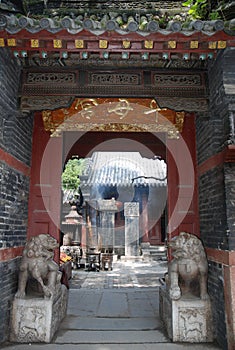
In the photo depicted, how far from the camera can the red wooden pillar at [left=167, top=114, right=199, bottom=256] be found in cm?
566

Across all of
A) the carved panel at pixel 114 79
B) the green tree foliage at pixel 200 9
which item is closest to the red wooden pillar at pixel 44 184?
the carved panel at pixel 114 79

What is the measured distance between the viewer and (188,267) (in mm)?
4523

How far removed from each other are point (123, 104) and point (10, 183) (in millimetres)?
2444

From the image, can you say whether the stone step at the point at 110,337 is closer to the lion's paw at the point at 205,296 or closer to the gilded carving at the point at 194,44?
the lion's paw at the point at 205,296

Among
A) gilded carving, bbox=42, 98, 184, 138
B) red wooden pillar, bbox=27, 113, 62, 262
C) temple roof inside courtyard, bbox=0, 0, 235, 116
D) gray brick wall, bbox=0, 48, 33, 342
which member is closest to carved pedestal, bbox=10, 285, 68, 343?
gray brick wall, bbox=0, 48, 33, 342

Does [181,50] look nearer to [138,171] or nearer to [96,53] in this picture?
[96,53]

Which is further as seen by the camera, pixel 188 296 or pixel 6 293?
pixel 188 296

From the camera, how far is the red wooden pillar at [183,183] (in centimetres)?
566

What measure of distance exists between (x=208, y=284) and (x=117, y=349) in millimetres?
1661

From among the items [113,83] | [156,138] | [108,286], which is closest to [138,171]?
[108,286]

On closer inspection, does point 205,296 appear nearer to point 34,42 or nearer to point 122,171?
point 34,42

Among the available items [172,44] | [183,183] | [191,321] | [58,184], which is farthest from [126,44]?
[191,321]

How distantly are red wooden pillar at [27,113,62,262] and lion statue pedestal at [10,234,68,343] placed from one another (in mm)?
975

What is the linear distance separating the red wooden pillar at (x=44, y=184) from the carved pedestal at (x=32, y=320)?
1.43 meters
